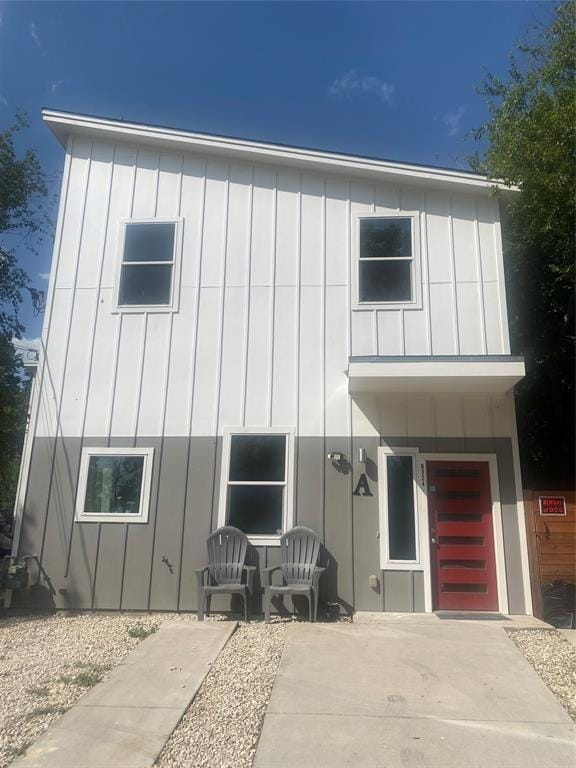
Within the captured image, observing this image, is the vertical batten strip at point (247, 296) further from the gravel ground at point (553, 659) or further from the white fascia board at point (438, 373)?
the gravel ground at point (553, 659)

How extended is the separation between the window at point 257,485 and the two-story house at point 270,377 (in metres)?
0.03

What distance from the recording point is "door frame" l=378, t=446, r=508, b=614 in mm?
6395

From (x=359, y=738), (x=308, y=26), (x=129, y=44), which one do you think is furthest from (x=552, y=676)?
(x=129, y=44)

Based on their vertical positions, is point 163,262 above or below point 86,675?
above

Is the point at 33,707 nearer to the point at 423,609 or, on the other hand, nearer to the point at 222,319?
the point at 423,609

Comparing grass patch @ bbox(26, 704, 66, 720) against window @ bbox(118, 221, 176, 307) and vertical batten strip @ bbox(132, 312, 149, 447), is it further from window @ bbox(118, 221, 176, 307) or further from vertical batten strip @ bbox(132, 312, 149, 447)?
window @ bbox(118, 221, 176, 307)

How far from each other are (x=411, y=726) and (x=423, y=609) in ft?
10.4

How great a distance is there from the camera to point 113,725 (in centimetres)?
331

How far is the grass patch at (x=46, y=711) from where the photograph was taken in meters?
3.49

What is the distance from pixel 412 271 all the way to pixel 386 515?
3471mm

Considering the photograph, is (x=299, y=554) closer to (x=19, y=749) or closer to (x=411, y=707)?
(x=411, y=707)

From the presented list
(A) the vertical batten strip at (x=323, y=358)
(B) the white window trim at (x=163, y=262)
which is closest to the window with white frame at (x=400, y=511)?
(A) the vertical batten strip at (x=323, y=358)

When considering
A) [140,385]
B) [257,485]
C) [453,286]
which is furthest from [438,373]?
[140,385]

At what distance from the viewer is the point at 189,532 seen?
6.69 metres
